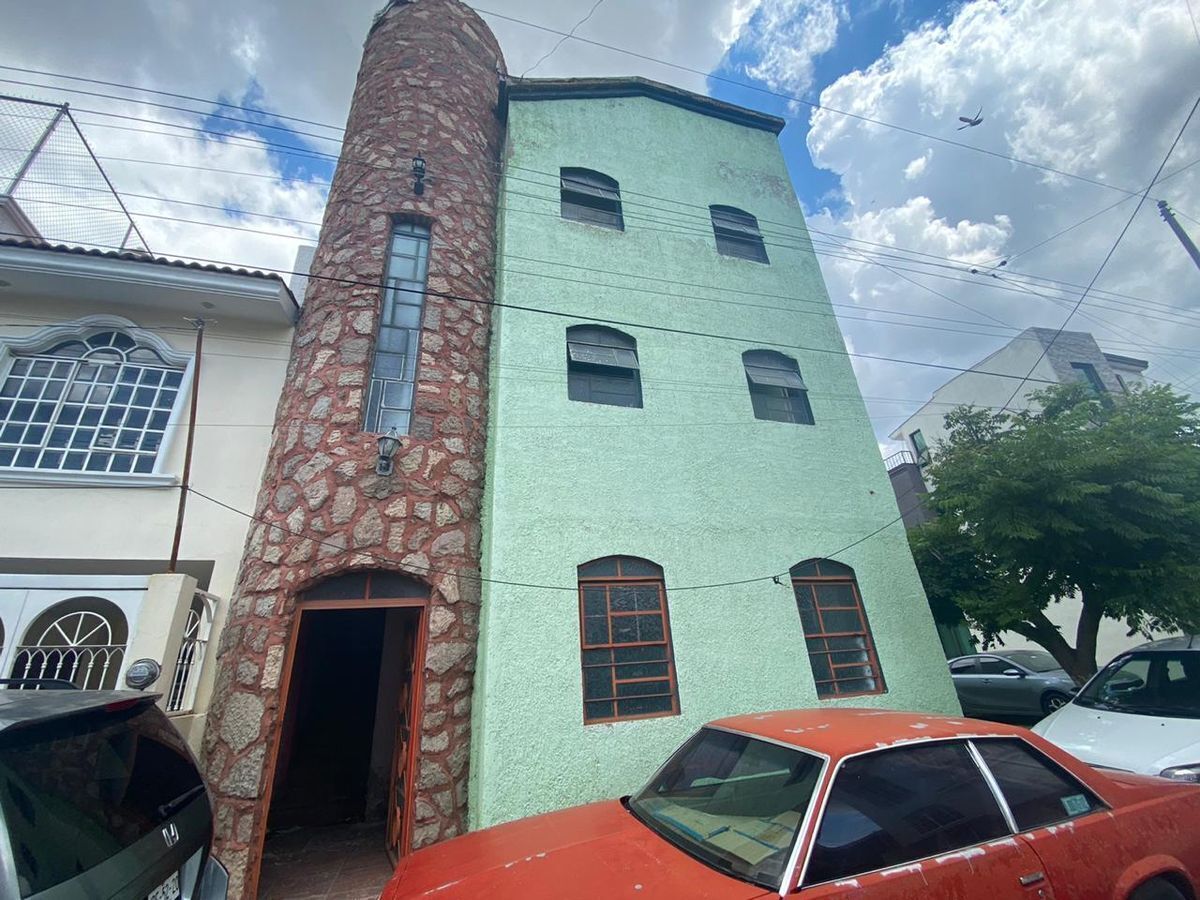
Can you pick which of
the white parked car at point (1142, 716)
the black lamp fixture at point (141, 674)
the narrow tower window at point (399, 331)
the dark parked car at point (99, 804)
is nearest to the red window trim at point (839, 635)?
the white parked car at point (1142, 716)

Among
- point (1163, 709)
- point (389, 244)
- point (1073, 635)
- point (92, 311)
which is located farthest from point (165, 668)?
point (1073, 635)

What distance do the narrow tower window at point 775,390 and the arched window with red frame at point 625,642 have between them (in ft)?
11.2

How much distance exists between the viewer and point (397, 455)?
18.9 ft

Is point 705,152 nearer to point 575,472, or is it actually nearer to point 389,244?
point 389,244

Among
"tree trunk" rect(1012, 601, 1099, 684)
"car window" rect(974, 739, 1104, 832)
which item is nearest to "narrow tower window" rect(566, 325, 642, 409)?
"car window" rect(974, 739, 1104, 832)

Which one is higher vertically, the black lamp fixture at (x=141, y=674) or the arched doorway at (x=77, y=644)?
the arched doorway at (x=77, y=644)

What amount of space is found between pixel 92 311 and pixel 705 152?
1013 centimetres

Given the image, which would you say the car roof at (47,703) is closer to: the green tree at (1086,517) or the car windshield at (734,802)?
the car windshield at (734,802)

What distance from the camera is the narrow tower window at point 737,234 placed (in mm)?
9273

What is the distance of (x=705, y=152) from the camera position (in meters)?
9.98

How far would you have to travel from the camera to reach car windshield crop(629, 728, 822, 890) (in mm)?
2230

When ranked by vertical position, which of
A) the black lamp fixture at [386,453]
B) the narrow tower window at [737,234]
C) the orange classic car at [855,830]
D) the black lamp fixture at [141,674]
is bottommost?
the orange classic car at [855,830]

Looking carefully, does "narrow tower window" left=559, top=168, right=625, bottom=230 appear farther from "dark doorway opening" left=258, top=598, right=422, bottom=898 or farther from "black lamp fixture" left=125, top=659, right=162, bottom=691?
"black lamp fixture" left=125, top=659, right=162, bottom=691

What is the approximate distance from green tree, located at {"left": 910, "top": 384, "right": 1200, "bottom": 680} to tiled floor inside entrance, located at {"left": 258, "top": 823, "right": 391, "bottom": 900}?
8320 mm
